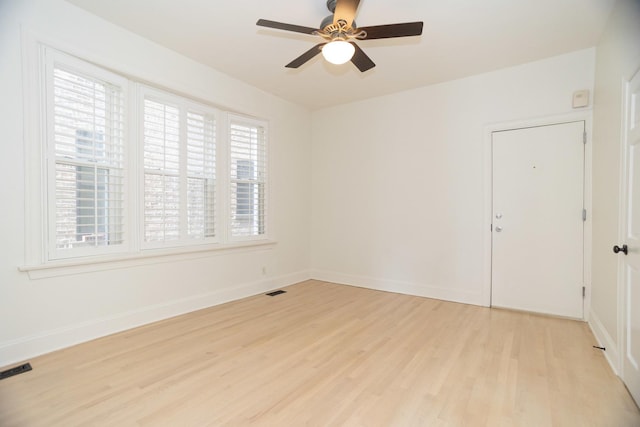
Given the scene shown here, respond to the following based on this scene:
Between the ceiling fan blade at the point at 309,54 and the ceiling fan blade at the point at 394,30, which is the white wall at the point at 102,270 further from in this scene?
the ceiling fan blade at the point at 394,30

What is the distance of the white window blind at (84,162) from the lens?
2562 mm

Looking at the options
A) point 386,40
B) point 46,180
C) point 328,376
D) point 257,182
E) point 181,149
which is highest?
point 386,40

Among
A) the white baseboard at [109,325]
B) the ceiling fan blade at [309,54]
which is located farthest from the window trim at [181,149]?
the ceiling fan blade at [309,54]

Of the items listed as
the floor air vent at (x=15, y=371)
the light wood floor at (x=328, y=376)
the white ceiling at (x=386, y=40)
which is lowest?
the light wood floor at (x=328, y=376)

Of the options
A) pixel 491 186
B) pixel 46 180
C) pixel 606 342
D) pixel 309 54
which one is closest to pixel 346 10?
pixel 309 54

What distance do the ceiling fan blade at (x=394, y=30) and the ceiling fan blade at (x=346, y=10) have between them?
0.42 feet

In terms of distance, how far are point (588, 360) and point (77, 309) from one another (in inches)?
168

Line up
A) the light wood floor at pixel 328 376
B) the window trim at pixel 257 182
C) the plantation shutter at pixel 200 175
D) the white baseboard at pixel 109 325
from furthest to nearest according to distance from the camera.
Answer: the window trim at pixel 257 182
the plantation shutter at pixel 200 175
the white baseboard at pixel 109 325
the light wood floor at pixel 328 376

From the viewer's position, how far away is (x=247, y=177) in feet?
14.1

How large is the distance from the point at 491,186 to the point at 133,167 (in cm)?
403

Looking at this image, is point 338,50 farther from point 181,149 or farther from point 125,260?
point 125,260

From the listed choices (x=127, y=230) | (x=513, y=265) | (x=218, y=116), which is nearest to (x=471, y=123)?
(x=513, y=265)

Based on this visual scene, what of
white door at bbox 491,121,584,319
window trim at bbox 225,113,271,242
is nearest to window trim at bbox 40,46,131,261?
window trim at bbox 225,113,271,242

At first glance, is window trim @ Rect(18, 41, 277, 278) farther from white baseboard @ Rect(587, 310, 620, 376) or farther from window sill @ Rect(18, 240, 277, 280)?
white baseboard @ Rect(587, 310, 620, 376)
